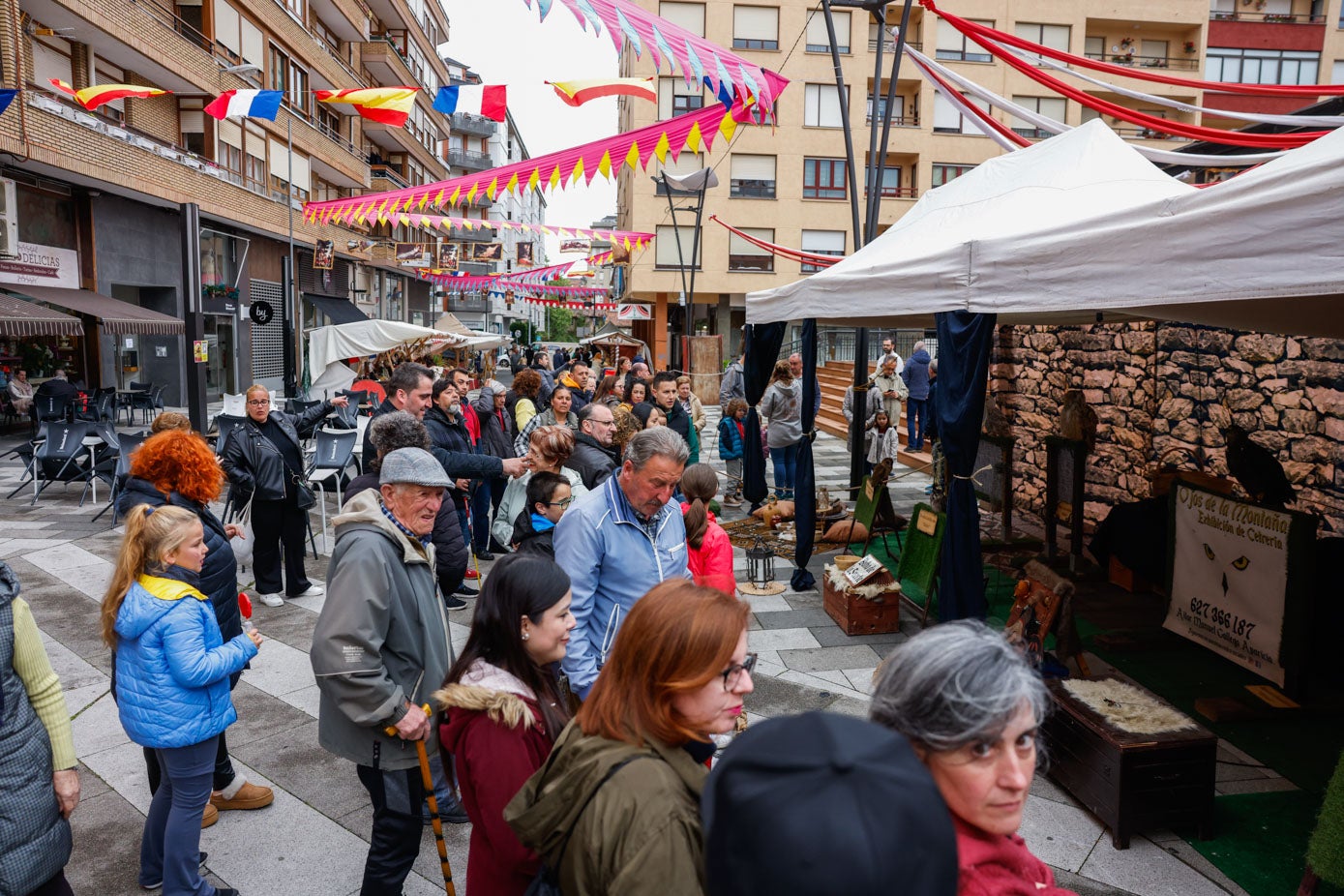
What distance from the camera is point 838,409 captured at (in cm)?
2256

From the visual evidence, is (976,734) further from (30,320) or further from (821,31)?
(821,31)

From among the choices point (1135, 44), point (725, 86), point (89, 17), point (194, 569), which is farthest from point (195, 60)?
point (1135, 44)

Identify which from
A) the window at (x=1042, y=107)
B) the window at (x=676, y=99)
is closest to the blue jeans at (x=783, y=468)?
the window at (x=676, y=99)

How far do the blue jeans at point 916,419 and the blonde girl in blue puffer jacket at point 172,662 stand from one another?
14362 millimetres

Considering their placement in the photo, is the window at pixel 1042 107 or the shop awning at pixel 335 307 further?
the window at pixel 1042 107

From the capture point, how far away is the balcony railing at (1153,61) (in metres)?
35.5

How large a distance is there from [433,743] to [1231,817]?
143 inches

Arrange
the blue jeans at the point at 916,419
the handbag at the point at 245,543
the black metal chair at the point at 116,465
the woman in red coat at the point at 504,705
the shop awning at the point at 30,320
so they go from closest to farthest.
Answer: the woman in red coat at the point at 504,705
the handbag at the point at 245,543
the black metal chair at the point at 116,465
the shop awning at the point at 30,320
the blue jeans at the point at 916,419

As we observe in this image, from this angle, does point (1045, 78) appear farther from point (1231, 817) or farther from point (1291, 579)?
point (1231, 817)

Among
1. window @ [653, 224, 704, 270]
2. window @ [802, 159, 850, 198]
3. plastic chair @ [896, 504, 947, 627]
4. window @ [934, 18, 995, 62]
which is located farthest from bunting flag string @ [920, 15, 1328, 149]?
window @ [934, 18, 995, 62]

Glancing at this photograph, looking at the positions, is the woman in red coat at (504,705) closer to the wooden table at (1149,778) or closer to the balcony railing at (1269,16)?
the wooden table at (1149,778)

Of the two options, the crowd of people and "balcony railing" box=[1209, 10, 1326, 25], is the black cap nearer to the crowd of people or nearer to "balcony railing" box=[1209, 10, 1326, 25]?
the crowd of people

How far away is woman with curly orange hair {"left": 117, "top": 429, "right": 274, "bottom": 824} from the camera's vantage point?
383 centimetres

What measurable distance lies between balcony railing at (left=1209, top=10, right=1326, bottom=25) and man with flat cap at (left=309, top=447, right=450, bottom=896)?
4377 centimetres
